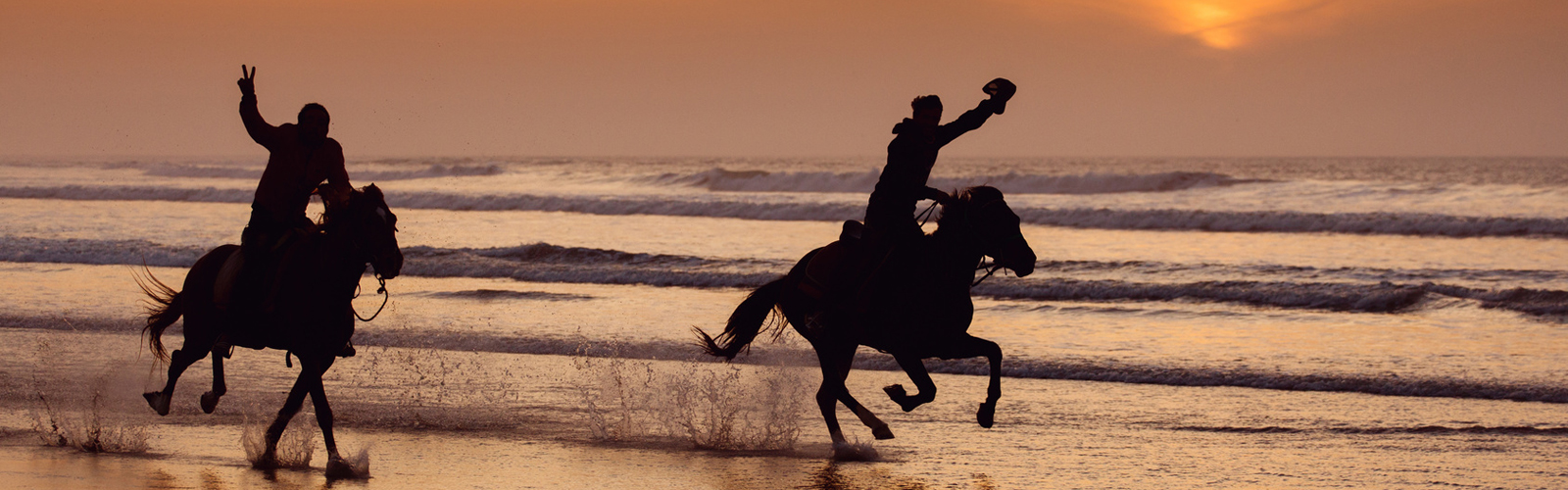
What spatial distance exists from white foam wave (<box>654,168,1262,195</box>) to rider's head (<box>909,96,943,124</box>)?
45.9 m

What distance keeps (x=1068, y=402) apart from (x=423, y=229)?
2676 cm

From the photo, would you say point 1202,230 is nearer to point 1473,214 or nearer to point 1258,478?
point 1473,214

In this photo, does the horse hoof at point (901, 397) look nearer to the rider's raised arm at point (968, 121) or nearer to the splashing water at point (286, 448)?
the rider's raised arm at point (968, 121)

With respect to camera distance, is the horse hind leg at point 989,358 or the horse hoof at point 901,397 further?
the horse hoof at point 901,397

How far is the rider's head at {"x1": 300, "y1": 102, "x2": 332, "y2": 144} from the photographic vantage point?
7273 millimetres

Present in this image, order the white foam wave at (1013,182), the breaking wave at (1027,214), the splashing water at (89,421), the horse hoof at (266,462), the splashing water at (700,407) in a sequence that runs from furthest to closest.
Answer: the white foam wave at (1013,182)
the breaking wave at (1027,214)
the splashing water at (700,407)
the splashing water at (89,421)
the horse hoof at (266,462)

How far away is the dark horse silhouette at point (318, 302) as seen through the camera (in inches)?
273

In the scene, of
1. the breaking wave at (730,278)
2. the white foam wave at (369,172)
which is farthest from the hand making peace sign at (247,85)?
the white foam wave at (369,172)

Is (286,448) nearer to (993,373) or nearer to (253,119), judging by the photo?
(253,119)

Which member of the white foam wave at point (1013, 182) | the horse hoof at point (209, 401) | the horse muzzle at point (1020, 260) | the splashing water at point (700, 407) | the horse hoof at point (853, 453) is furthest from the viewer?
the white foam wave at point (1013, 182)

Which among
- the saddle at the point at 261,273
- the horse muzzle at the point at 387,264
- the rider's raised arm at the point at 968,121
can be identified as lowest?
the saddle at the point at 261,273

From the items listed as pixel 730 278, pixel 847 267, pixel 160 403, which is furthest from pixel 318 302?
pixel 730 278

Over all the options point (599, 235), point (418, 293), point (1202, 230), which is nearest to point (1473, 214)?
point (1202, 230)

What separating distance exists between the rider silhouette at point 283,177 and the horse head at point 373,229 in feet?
0.86
